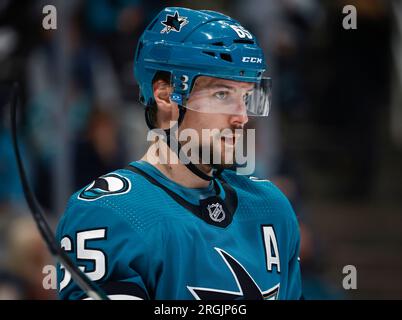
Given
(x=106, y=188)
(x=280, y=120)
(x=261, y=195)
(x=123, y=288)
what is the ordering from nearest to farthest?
(x=123, y=288) < (x=106, y=188) < (x=261, y=195) < (x=280, y=120)

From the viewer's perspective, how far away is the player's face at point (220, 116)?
2.54m

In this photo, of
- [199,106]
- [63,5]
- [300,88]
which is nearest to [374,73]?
[300,88]

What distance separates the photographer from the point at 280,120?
24.5 ft

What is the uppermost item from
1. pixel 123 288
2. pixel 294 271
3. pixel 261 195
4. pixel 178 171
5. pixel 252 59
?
pixel 252 59

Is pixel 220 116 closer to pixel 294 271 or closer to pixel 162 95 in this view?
pixel 162 95

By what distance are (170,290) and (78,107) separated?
3094mm

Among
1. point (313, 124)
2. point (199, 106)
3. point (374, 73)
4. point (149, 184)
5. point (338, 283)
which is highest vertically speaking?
point (199, 106)

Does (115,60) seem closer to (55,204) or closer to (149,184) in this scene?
(55,204)

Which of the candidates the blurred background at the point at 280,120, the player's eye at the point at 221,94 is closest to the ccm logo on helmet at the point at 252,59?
the player's eye at the point at 221,94

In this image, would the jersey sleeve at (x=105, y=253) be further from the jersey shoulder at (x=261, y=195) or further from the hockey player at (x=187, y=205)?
the jersey shoulder at (x=261, y=195)

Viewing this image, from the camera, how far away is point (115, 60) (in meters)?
5.95

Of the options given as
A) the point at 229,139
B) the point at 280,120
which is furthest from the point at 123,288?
the point at 280,120

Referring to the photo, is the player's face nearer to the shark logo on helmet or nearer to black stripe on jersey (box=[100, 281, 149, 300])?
the shark logo on helmet

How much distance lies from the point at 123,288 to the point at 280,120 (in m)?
5.21
